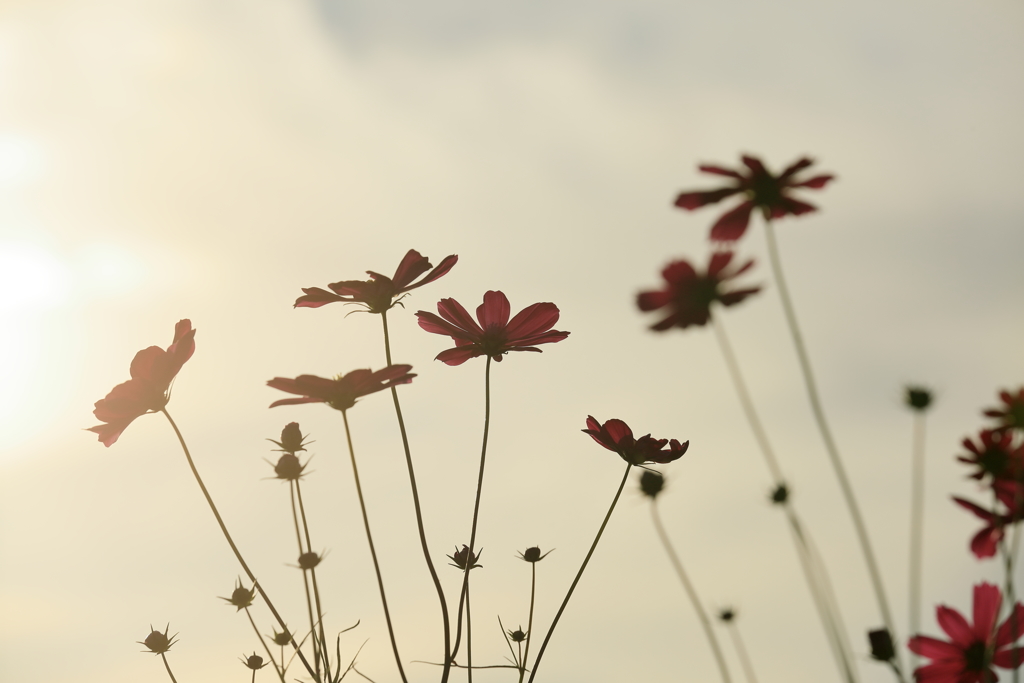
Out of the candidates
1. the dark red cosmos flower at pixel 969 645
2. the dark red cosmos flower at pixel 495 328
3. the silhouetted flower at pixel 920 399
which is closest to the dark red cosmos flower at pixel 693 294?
the silhouetted flower at pixel 920 399

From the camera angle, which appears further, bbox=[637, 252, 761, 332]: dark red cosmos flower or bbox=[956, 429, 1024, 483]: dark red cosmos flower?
bbox=[956, 429, 1024, 483]: dark red cosmos flower

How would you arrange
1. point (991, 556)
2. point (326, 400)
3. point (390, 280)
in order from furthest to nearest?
1. point (390, 280)
2. point (326, 400)
3. point (991, 556)

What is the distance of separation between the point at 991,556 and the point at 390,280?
840 mm

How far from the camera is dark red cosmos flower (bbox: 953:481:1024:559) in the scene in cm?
68

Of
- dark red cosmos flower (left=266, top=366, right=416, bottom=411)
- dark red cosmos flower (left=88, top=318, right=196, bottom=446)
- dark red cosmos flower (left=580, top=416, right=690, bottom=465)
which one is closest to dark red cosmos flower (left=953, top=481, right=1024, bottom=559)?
dark red cosmos flower (left=580, top=416, right=690, bottom=465)

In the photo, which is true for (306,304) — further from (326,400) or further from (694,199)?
(694,199)

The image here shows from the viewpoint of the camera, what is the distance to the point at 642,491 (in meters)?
1.30

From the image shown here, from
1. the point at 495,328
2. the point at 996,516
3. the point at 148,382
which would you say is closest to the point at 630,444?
the point at 495,328

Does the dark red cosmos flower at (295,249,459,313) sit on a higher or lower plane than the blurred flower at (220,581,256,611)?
higher

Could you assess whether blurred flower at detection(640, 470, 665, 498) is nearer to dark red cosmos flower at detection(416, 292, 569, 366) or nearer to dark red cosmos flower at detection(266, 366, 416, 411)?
dark red cosmos flower at detection(416, 292, 569, 366)

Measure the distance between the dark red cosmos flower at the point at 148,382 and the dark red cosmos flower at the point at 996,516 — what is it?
1038 millimetres

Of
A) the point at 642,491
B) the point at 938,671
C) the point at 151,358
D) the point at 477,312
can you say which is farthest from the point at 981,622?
the point at 151,358

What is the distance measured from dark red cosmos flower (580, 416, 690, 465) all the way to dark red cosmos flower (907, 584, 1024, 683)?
1.52ft

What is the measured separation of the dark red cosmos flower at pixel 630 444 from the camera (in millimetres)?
1258
